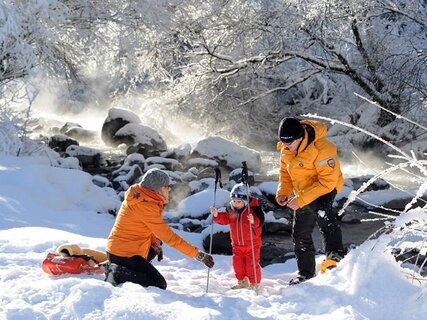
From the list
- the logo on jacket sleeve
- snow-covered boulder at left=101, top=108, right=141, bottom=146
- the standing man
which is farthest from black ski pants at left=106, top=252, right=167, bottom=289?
snow-covered boulder at left=101, top=108, right=141, bottom=146

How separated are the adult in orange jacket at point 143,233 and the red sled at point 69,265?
0.77 feet

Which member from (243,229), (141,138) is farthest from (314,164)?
(141,138)

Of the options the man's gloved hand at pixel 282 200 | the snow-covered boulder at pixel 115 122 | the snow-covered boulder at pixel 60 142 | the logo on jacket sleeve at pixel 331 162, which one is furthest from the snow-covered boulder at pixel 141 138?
the logo on jacket sleeve at pixel 331 162

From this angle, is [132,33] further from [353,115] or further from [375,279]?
[375,279]

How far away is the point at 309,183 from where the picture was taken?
18.0 ft

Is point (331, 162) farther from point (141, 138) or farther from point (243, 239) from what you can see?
point (141, 138)

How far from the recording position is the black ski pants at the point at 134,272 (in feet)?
16.1

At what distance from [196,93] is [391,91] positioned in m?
6.03

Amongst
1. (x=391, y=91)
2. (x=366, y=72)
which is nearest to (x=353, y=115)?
(x=366, y=72)

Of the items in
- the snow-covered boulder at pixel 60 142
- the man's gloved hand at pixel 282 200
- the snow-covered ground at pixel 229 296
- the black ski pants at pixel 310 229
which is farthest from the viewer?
the snow-covered boulder at pixel 60 142

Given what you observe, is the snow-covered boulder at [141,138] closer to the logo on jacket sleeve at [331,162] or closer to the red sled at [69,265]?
the red sled at [69,265]

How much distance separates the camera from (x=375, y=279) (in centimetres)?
404

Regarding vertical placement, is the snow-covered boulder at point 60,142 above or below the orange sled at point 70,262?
above

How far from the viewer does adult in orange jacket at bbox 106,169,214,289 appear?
505cm
